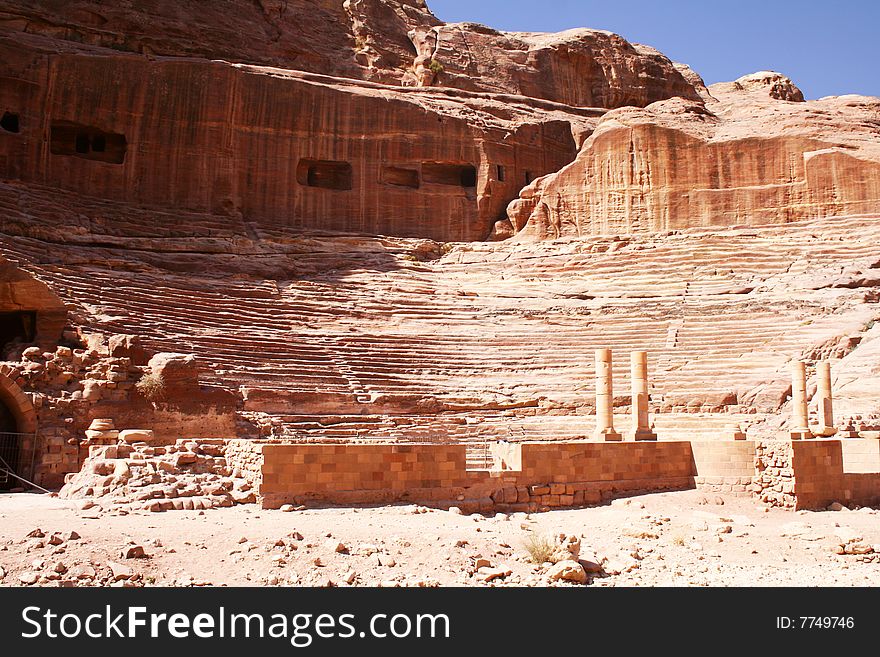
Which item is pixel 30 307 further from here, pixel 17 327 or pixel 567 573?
pixel 567 573

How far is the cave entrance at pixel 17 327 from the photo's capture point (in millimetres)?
18766

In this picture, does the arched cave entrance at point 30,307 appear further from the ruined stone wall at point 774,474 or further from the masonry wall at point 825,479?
the masonry wall at point 825,479

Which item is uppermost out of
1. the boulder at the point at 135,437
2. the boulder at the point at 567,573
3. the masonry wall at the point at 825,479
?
the boulder at the point at 135,437

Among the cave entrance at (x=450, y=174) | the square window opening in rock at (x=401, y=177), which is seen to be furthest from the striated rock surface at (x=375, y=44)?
the square window opening in rock at (x=401, y=177)

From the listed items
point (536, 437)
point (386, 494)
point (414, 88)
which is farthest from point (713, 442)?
point (414, 88)

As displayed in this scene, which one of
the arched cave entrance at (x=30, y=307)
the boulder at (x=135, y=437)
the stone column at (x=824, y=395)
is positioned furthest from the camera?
the arched cave entrance at (x=30, y=307)

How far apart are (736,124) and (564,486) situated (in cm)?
2232

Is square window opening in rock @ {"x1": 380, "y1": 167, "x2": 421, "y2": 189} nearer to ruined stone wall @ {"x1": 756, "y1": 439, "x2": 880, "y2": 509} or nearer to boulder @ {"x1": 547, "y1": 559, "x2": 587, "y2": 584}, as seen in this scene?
ruined stone wall @ {"x1": 756, "y1": 439, "x2": 880, "y2": 509}

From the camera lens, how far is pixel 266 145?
30766 mm

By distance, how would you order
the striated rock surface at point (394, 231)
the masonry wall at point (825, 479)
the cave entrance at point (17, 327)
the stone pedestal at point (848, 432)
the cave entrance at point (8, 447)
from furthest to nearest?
the striated rock surface at point (394, 231), the cave entrance at point (17, 327), the stone pedestal at point (848, 432), the cave entrance at point (8, 447), the masonry wall at point (825, 479)

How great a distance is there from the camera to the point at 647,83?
39.8 meters

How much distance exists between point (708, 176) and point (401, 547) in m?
23.8

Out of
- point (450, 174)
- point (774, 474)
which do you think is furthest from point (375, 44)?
point (774, 474)

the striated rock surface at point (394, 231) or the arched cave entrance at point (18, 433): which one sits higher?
the striated rock surface at point (394, 231)
